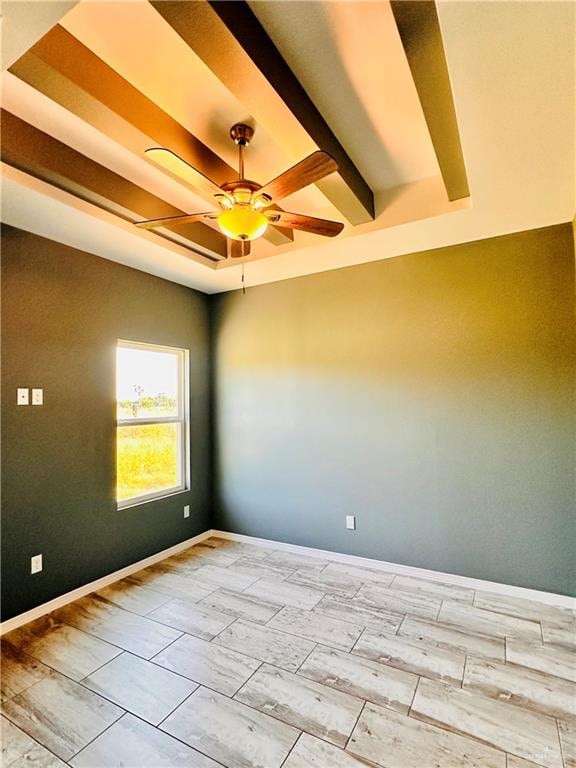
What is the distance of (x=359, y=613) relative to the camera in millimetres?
2607

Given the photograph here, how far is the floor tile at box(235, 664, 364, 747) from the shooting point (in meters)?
1.70

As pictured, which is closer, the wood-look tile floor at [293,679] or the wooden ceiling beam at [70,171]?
the wood-look tile floor at [293,679]

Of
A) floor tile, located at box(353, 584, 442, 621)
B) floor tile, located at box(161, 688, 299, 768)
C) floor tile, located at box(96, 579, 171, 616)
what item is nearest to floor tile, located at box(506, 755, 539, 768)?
floor tile, located at box(161, 688, 299, 768)

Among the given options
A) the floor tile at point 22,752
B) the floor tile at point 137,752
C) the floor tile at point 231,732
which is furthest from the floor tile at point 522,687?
the floor tile at point 22,752

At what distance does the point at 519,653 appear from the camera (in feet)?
7.11

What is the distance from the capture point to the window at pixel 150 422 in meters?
3.36

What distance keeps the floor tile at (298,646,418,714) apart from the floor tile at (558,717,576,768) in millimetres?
609

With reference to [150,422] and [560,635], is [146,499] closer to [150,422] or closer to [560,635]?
[150,422]

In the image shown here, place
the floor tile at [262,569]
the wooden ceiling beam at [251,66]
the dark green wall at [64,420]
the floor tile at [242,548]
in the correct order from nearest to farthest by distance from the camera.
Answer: the wooden ceiling beam at [251,66]
the dark green wall at [64,420]
the floor tile at [262,569]
the floor tile at [242,548]

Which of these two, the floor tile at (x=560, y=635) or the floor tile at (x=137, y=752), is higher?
the floor tile at (x=137, y=752)

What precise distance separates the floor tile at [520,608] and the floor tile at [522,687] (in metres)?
0.60

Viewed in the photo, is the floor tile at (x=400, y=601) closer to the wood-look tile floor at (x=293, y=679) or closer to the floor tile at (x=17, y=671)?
the wood-look tile floor at (x=293, y=679)

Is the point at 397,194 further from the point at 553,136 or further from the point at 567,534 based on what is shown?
the point at 567,534

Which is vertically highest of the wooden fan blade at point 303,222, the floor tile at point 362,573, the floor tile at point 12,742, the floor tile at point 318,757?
the wooden fan blade at point 303,222
